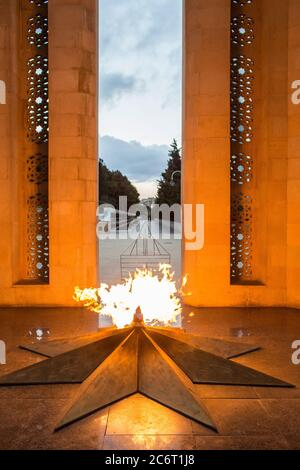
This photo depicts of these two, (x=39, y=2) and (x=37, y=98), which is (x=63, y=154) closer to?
(x=37, y=98)

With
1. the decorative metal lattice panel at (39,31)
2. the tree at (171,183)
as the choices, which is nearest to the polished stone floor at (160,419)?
the decorative metal lattice panel at (39,31)

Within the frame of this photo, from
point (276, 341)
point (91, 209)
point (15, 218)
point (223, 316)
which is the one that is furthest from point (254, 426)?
point (15, 218)

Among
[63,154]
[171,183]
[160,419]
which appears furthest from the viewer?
[171,183]

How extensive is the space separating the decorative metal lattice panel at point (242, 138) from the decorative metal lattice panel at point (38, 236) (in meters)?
4.29

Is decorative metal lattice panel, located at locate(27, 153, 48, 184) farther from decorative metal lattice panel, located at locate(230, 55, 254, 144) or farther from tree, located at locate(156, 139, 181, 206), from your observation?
tree, located at locate(156, 139, 181, 206)

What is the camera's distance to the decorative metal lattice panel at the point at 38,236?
10.5 metres

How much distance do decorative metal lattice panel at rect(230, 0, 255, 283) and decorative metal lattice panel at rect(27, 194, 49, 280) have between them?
429 cm

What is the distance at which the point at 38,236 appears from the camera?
413 inches

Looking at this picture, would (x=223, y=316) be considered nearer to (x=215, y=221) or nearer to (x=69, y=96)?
(x=215, y=221)

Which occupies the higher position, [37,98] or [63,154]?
[37,98]

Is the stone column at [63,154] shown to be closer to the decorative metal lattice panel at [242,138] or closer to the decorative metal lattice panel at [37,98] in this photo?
the decorative metal lattice panel at [37,98]

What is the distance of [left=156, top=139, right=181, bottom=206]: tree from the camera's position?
54.3 meters

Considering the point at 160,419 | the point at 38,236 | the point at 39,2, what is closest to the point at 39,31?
the point at 39,2

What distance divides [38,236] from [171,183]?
44.7m
